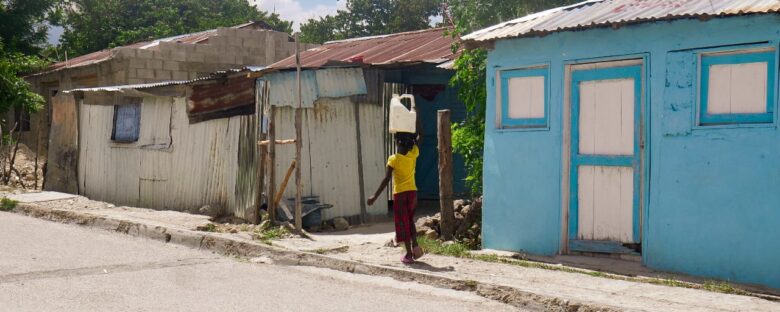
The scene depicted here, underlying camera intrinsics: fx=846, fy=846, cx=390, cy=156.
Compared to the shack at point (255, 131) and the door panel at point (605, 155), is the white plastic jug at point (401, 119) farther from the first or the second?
the shack at point (255, 131)

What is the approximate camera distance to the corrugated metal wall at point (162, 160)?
1310cm

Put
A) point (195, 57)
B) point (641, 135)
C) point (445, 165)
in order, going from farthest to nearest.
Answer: point (195, 57), point (445, 165), point (641, 135)

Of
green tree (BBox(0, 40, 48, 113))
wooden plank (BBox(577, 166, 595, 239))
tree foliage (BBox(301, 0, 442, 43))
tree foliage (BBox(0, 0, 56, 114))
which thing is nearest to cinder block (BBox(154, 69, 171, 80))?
green tree (BBox(0, 40, 48, 113))

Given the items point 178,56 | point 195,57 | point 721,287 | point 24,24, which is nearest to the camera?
point 721,287

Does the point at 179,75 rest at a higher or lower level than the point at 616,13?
higher

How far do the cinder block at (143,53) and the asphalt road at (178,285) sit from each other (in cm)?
1001

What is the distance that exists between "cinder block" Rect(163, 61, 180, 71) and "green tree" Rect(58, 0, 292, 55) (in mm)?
14958

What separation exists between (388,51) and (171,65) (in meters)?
7.18

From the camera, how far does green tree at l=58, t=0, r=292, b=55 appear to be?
3778 cm

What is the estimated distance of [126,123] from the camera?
15.5 m

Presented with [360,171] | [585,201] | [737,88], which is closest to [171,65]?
[360,171]

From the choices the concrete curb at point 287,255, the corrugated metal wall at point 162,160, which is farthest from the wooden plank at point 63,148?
the concrete curb at point 287,255

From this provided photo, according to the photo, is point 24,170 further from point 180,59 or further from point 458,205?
point 458,205

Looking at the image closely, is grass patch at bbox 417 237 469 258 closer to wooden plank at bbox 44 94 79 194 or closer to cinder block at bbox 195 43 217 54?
wooden plank at bbox 44 94 79 194
